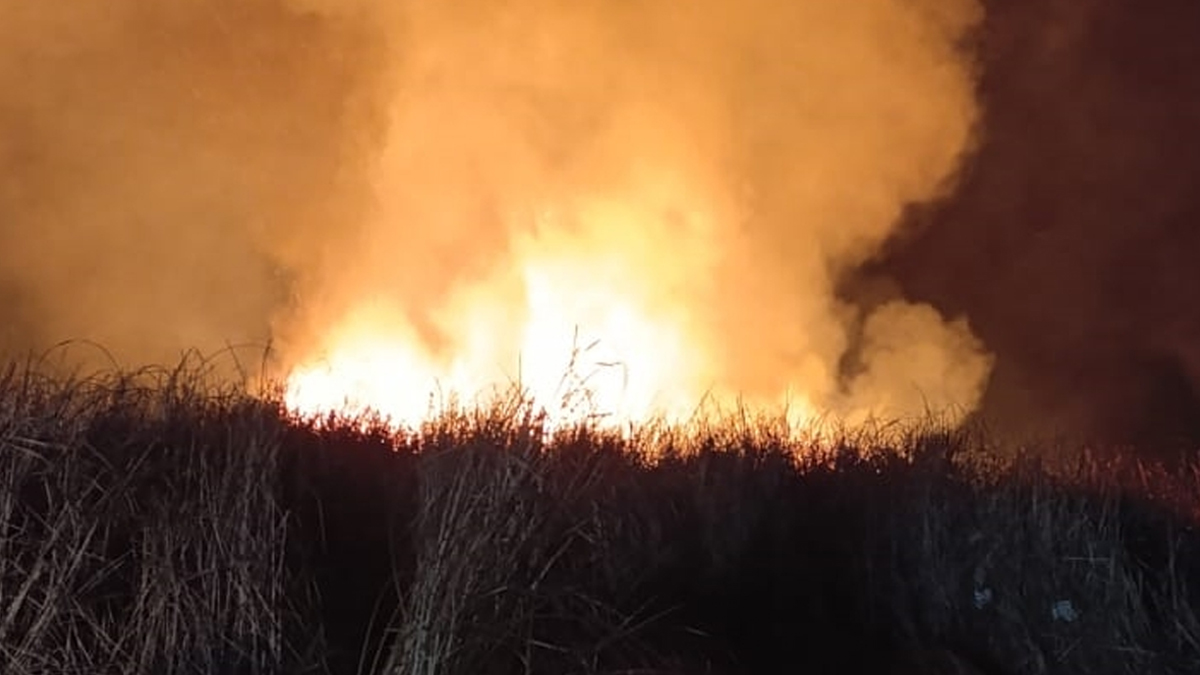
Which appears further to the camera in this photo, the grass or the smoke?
the smoke

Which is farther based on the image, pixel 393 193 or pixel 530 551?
pixel 393 193

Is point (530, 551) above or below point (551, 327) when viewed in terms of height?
below

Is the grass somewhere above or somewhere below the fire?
below

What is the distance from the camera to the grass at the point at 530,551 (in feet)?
12.0

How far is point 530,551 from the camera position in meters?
3.91

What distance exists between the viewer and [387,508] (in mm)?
4688

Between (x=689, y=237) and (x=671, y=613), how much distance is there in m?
7.82

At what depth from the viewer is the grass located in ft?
12.0

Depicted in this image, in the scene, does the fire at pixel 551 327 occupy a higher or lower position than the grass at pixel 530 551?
higher

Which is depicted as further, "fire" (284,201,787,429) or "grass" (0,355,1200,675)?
"fire" (284,201,787,429)

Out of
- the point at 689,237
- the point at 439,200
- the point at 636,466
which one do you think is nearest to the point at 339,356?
the point at 439,200

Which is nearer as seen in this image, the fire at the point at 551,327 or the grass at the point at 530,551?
the grass at the point at 530,551

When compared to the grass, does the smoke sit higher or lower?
higher

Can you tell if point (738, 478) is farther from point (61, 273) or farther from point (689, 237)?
point (61, 273)
